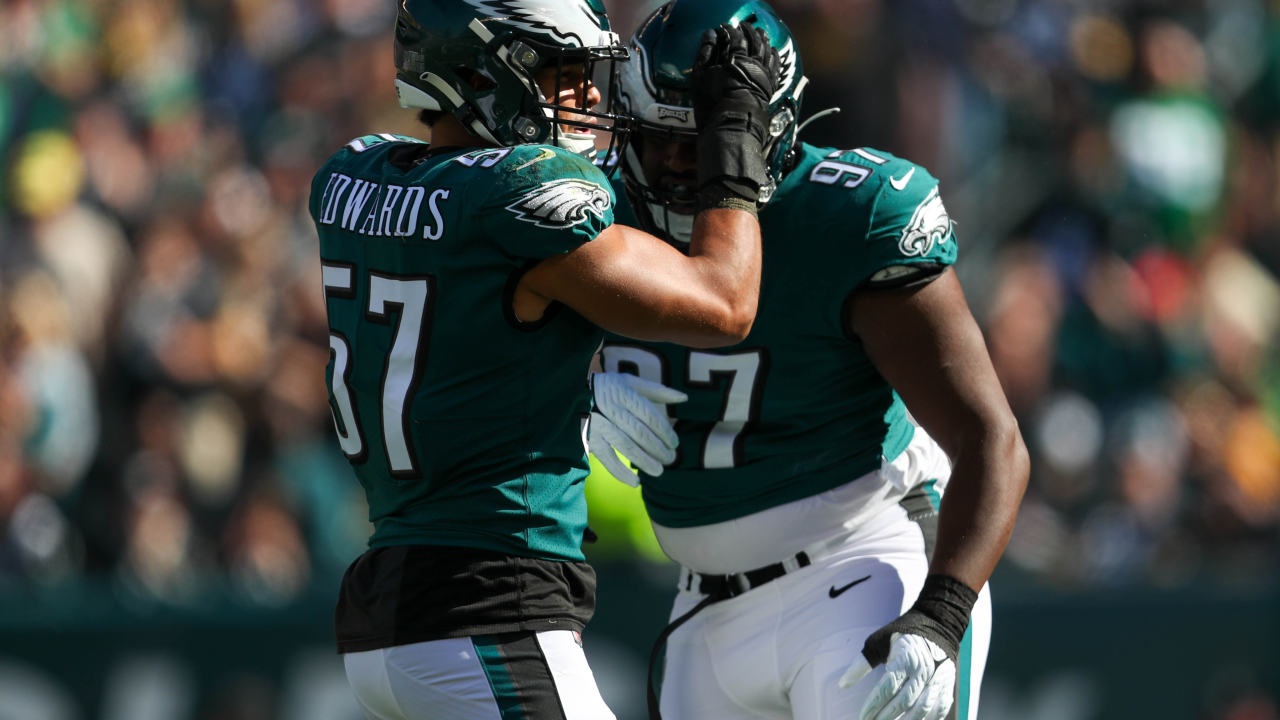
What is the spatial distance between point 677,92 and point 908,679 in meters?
1.27

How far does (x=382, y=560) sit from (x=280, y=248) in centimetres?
419

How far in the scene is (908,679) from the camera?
2.73 m

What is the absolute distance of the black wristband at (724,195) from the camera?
8.84 feet

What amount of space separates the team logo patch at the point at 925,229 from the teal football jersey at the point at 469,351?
2.42 ft

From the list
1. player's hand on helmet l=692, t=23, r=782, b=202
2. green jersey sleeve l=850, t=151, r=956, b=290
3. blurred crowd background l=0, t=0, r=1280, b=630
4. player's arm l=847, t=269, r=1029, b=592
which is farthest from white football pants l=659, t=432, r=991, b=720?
blurred crowd background l=0, t=0, r=1280, b=630

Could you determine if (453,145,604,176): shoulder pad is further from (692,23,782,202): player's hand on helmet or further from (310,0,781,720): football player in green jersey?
(692,23,782,202): player's hand on helmet

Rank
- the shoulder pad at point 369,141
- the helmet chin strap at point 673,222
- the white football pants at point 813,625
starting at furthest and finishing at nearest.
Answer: the helmet chin strap at point 673,222 → the white football pants at point 813,625 → the shoulder pad at point 369,141

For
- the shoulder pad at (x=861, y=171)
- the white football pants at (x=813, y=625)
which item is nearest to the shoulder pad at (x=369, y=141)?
A: the shoulder pad at (x=861, y=171)

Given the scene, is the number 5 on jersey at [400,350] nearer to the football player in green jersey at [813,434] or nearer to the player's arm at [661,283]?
the player's arm at [661,283]

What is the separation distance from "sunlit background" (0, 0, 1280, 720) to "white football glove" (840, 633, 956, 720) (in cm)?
281

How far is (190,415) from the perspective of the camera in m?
6.01

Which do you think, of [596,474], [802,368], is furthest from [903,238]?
[596,474]

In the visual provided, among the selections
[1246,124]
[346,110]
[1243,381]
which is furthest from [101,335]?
[1246,124]

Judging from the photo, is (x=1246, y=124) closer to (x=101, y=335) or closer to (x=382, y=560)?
(x=101, y=335)
